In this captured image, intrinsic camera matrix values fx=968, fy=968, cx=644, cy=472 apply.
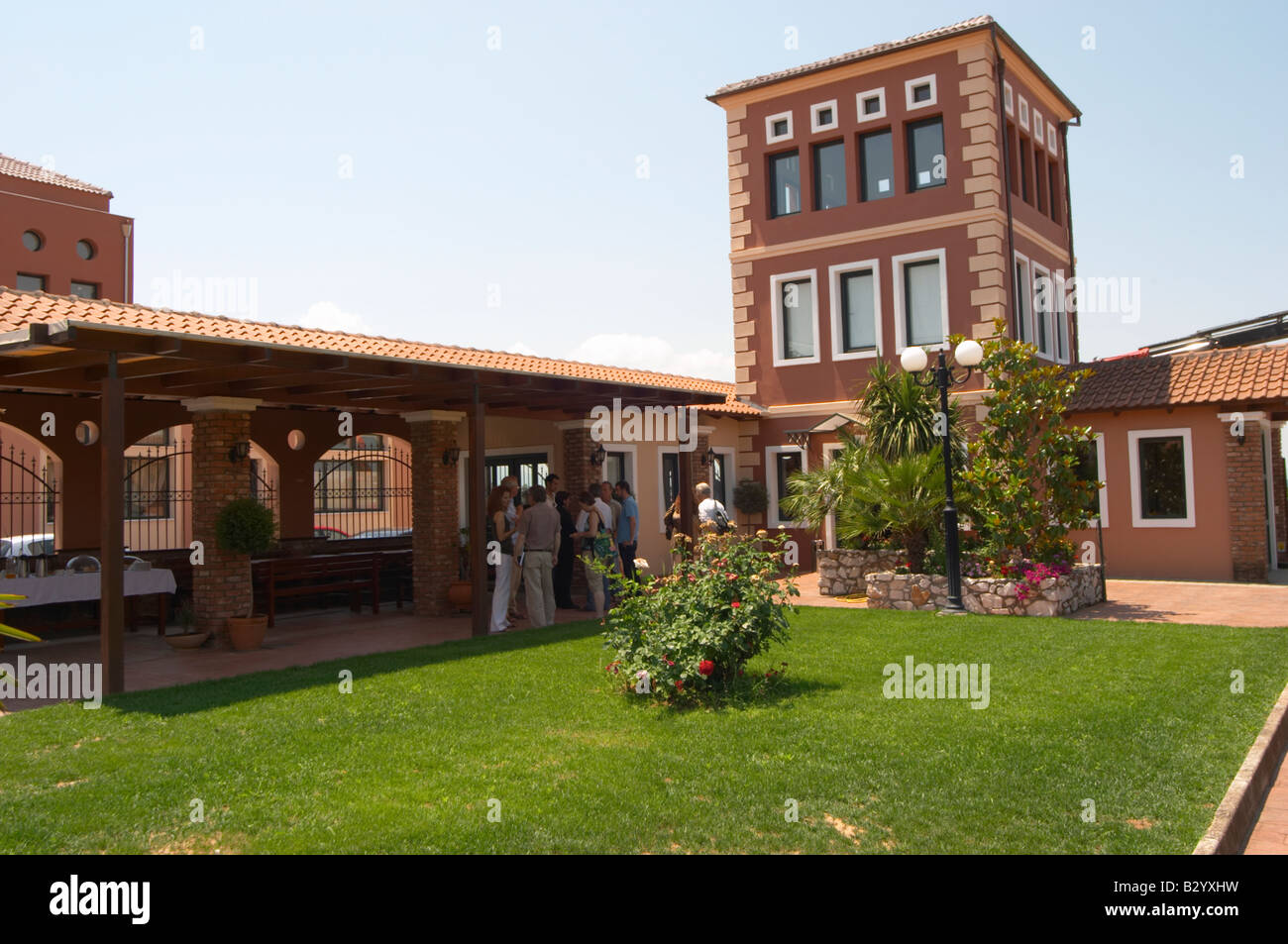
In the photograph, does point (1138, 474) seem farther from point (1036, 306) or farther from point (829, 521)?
point (829, 521)

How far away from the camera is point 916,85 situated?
17188 millimetres

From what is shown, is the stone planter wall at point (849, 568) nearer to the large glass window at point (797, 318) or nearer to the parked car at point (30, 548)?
the large glass window at point (797, 318)

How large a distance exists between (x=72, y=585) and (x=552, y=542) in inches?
213

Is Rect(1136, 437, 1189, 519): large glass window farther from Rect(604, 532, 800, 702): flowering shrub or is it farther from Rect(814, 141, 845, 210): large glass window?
Rect(604, 532, 800, 702): flowering shrub

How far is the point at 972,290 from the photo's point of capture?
16547mm

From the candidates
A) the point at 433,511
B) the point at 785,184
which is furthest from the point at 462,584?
the point at 785,184

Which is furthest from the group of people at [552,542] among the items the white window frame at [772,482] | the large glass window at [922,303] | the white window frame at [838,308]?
the large glass window at [922,303]

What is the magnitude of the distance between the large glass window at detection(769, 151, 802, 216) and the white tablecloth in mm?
12666

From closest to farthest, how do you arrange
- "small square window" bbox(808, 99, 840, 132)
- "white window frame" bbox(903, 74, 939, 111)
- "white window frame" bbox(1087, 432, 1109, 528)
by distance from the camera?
"white window frame" bbox(1087, 432, 1109, 528) → "white window frame" bbox(903, 74, 939, 111) → "small square window" bbox(808, 99, 840, 132)

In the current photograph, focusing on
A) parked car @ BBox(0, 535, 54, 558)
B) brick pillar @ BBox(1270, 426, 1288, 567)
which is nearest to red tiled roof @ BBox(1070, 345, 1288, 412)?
brick pillar @ BBox(1270, 426, 1288, 567)

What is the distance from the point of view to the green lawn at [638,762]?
4.60 metres

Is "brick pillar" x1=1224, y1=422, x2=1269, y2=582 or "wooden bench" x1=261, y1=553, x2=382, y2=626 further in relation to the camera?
"brick pillar" x1=1224, y1=422, x2=1269, y2=582

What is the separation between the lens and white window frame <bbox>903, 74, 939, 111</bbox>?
1700 centimetres
